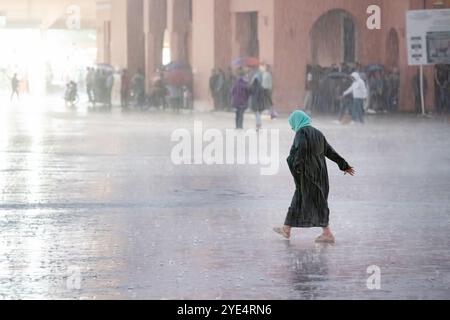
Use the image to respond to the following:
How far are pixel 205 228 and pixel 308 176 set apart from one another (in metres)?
1.68

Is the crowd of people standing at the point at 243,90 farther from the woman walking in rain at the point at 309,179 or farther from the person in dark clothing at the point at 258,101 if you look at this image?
the woman walking in rain at the point at 309,179

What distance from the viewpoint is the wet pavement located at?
11047mm

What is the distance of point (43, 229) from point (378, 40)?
1432 inches

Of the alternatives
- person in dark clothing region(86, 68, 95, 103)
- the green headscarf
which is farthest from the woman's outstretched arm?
person in dark clothing region(86, 68, 95, 103)

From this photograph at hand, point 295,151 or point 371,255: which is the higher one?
point 295,151

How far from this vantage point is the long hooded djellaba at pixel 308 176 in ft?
45.0

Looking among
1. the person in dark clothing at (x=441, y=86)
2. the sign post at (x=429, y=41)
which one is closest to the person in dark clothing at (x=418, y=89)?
the person in dark clothing at (x=441, y=86)

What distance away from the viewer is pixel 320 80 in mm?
47906

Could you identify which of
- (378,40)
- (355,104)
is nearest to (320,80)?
(378,40)

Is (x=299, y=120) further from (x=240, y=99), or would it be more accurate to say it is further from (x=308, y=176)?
(x=240, y=99)

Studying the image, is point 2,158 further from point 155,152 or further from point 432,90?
point 432,90

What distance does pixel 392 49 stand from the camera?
50438 mm

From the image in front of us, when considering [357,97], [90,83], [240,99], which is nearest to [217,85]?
[357,97]

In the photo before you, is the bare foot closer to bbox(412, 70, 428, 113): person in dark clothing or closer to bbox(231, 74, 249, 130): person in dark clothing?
bbox(231, 74, 249, 130): person in dark clothing
